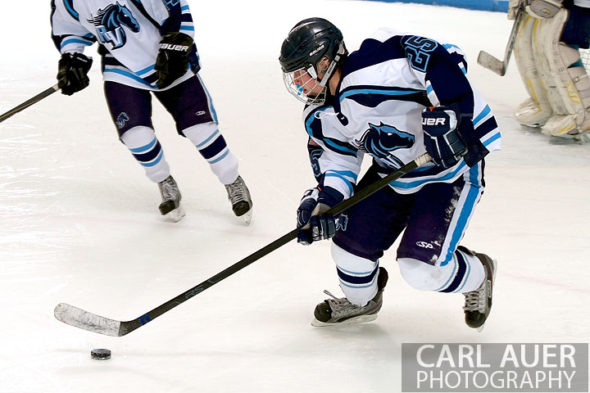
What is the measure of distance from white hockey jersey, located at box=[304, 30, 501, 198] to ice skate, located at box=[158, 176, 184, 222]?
1.10 meters

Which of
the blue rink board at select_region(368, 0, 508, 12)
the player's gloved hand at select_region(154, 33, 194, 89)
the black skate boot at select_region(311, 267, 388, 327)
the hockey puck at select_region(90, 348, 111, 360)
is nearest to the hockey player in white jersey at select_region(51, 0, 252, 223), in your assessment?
the player's gloved hand at select_region(154, 33, 194, 89)

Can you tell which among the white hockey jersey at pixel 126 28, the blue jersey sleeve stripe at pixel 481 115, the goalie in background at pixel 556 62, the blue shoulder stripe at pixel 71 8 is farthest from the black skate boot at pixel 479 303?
the goalie in background at pixel 556 62

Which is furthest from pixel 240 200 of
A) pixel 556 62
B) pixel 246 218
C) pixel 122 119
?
pixel 556 62

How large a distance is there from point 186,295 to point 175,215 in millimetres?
1060

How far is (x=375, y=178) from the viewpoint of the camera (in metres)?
2.32

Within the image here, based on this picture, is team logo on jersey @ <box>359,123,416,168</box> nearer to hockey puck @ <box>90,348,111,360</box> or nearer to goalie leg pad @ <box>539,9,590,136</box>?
hockey puck @ <box>90,348,111,360</box>

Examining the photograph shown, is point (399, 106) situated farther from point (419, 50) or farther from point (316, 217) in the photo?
point (316, 217)

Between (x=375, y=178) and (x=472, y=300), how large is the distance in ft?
1.41

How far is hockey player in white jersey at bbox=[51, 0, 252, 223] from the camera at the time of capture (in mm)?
2955

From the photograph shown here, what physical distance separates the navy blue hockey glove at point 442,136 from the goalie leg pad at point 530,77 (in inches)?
93.0

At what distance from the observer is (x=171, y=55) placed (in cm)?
291

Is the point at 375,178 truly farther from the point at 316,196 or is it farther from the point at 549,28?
the point at 549,28

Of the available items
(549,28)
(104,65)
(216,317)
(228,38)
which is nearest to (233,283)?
(216,317)

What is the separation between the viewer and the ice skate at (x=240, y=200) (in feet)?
10.3
